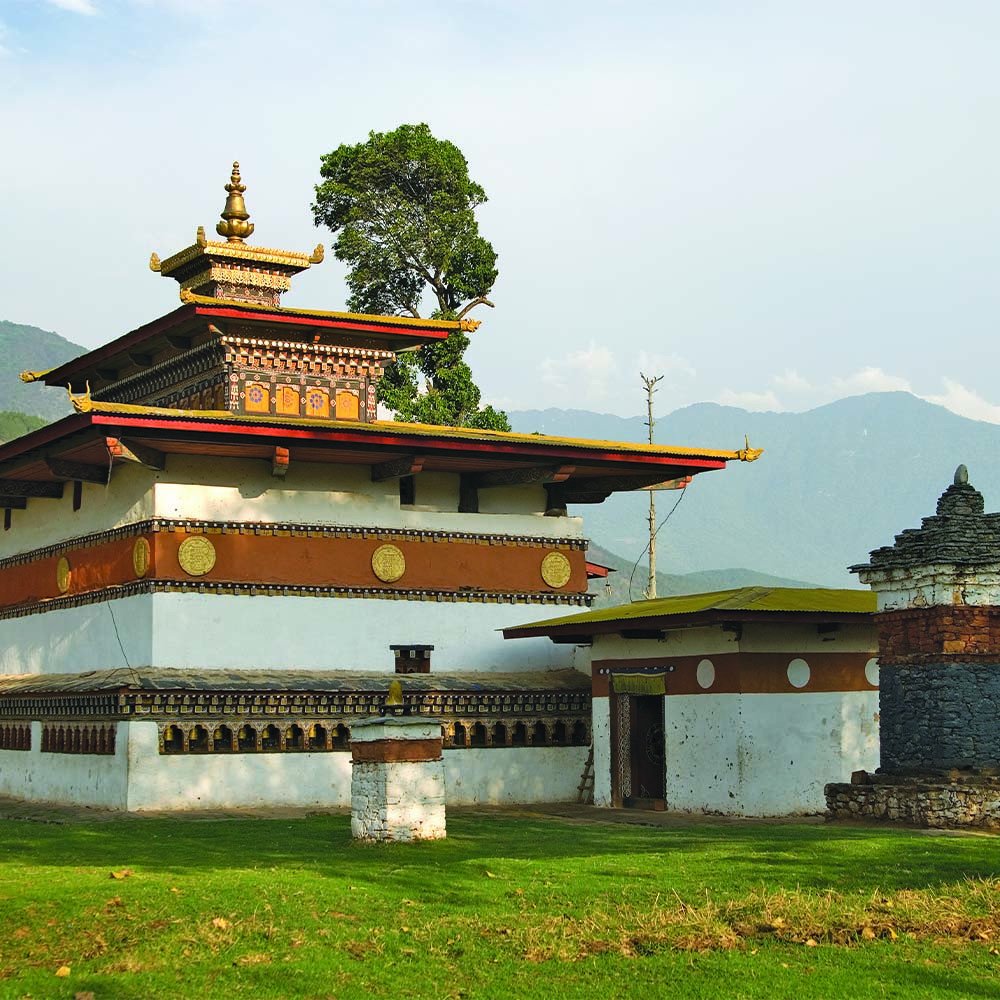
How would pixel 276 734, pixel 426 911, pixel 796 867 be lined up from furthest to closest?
pixel 276 734
pixel 796 867
pixel 426 911

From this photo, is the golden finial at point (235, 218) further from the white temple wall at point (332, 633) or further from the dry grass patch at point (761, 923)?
the dry grass patch at point (761, 923)

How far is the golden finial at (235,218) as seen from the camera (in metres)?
29.7

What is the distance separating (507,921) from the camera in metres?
12.4

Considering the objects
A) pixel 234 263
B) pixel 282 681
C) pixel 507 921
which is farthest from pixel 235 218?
pixel 507 921

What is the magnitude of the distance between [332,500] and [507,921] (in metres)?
14.3

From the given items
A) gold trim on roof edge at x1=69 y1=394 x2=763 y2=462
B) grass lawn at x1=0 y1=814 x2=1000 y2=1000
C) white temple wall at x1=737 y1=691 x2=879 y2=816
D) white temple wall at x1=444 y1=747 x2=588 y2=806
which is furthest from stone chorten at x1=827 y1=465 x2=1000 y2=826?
white temple wall at x1=444 y1=747 x2=588 y2=806

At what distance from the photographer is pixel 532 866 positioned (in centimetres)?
1474

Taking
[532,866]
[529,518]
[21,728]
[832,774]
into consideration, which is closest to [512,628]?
[529,518]

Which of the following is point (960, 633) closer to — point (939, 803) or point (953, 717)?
point (953, 717)

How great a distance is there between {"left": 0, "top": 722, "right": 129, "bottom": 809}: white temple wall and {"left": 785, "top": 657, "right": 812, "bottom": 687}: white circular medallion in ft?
30.8

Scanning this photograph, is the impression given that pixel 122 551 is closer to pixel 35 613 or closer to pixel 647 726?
pixel 35 613

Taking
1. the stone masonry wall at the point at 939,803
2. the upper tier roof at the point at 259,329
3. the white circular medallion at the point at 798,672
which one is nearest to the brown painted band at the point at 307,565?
the upper tier roof at the point at 259,329

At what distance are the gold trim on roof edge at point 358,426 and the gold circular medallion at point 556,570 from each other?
6.96 ft

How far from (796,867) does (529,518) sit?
13.8 meters
